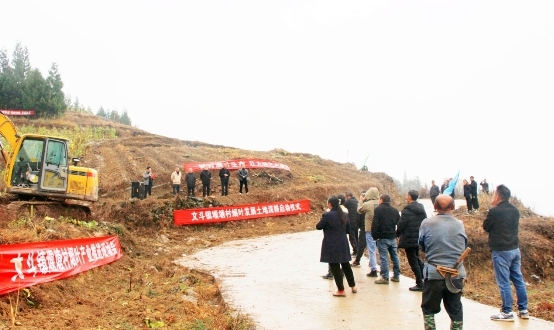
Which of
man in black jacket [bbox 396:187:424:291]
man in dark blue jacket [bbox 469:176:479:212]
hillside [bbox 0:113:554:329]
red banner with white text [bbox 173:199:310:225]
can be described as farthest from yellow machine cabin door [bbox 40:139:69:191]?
man in dark blue jacket [bbox 469:176:479:212]

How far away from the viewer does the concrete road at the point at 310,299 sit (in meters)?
7.06

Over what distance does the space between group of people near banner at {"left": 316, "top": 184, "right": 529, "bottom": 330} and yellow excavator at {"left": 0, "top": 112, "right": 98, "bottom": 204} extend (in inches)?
352

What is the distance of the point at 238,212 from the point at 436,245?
1538cm

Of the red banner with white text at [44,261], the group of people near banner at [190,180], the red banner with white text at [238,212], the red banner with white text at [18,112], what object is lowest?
the red banner with white text at [44,261]

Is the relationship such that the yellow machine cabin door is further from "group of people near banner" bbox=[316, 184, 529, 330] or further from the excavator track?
"group of people near banner" bbox=[316, 184, 529, 330]

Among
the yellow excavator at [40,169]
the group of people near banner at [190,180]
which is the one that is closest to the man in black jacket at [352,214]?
the yellow excavator at [40,169]

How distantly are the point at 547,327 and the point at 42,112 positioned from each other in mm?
58850

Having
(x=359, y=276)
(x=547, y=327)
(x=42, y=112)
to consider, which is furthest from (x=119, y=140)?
(x=547, y=327)

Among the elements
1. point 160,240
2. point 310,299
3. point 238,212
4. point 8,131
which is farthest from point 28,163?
point 310,299

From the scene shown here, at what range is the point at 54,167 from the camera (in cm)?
1469

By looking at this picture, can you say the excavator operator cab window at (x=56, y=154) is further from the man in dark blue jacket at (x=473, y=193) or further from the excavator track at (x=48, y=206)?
the man in dark blue jacket at (x=473, y=193)

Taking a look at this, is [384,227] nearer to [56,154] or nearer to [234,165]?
[56,154]

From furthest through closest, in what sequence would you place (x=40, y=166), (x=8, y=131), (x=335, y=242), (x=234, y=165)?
(x=234, y=165)
(x=8, y=131)
(x=40, y=166)
(x=335, y=242)

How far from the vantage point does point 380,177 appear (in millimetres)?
36906
